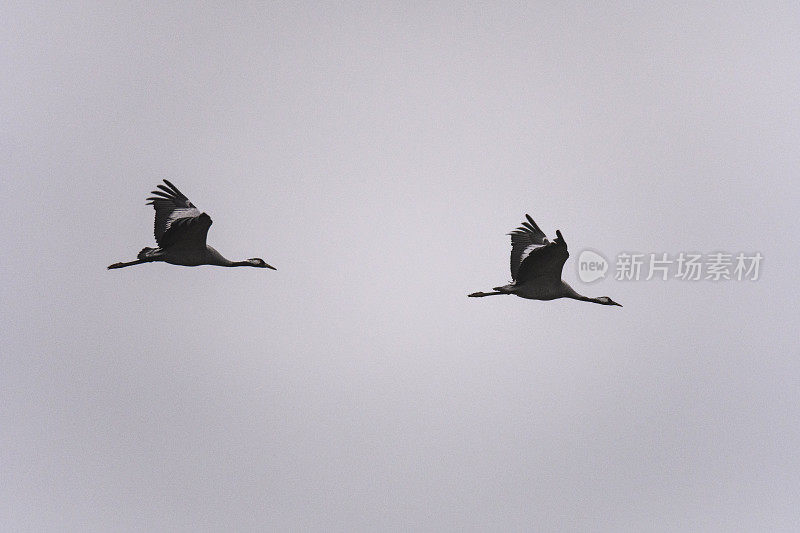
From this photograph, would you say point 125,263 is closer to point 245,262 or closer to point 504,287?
point 245,262

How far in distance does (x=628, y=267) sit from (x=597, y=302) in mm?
3142

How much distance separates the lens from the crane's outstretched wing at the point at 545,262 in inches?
1698

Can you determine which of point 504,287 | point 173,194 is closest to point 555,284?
point 504,287

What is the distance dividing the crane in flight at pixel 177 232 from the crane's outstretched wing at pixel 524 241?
23.1 ft

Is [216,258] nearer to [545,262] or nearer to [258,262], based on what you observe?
[258,262]

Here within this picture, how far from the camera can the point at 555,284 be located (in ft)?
148

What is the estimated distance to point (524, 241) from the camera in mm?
44125

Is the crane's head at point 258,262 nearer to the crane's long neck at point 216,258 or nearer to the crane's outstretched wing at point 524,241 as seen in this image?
the crane's long neck at point 216,258

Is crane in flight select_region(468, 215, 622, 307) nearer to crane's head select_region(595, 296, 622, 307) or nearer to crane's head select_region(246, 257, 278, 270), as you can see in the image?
crane's head select_region(595, 296, 622, 307)

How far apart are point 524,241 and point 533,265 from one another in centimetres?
60

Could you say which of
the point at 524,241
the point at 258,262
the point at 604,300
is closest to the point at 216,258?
the point at 258,262

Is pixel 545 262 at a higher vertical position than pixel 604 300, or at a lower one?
higher

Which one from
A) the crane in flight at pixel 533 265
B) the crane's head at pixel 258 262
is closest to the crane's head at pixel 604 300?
the crane in flight at pixel 533 265

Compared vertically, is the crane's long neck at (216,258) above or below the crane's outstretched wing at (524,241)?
below
